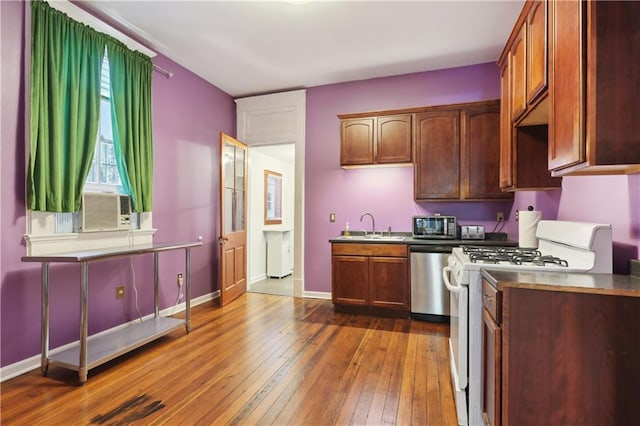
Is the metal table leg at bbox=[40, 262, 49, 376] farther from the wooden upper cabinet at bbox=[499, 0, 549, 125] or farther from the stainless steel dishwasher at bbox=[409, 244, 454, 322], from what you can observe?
the wooden upper cabinet at bbox=[499, 0, 549, 125]

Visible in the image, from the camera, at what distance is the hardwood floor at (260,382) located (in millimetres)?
1847

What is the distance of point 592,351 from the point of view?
1221mm

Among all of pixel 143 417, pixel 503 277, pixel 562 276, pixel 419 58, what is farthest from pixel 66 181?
pixel 419 58

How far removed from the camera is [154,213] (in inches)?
133

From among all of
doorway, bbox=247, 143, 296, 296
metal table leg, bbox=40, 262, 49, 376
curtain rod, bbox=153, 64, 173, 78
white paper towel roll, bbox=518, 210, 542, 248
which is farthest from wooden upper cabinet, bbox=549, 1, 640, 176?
doorway, bbox=247, 143, 296, 296

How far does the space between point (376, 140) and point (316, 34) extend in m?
1.34

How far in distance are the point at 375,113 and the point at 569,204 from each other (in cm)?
223

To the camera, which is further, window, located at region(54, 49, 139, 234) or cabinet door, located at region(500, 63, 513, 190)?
window, located at region(54, 49, 139, 234)

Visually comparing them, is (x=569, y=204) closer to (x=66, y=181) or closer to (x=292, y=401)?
(x=292, y=401)

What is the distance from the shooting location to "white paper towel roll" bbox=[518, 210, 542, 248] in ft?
8.60

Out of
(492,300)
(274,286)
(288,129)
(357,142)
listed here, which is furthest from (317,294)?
(492,300)

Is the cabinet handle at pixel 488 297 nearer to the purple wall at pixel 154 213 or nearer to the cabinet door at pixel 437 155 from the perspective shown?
the cabinet door at pixel 437 155

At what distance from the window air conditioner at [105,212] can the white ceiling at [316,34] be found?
163 centimetres

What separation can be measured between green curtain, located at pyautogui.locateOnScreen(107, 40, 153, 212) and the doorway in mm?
1751
